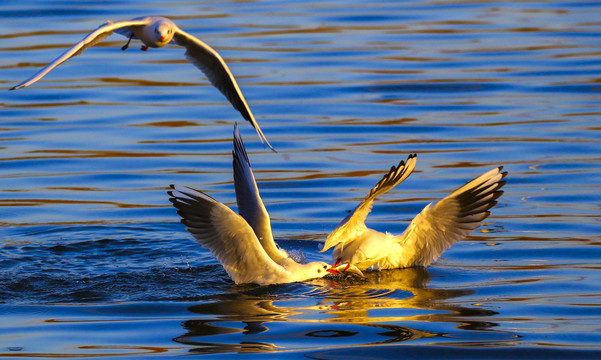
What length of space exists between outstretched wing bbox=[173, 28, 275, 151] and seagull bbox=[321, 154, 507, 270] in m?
1.19

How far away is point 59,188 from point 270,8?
11963 mm

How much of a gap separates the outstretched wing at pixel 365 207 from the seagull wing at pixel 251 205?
445mm

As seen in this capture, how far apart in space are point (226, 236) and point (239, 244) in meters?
0.11

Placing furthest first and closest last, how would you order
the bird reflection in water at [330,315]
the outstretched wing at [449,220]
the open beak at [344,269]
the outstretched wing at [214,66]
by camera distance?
1. the outstretched wing at [214,66]
2. the outstretched wing at [449,220]
3. the open beak at [344,269]
4. the bird reflection in water at [330,315]

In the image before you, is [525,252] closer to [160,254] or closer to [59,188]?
[160,254]

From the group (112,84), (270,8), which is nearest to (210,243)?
(112,84)

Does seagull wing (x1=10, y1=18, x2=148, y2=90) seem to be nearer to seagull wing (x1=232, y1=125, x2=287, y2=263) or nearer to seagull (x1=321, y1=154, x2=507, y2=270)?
seagull wing (x1=232, y1=125, x2=287, y2=263)

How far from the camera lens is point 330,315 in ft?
23.7

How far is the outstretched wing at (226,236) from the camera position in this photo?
7.71m

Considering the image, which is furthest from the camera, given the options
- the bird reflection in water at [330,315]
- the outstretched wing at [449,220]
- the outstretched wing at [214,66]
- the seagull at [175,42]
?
the outstretched wing at [214,66]

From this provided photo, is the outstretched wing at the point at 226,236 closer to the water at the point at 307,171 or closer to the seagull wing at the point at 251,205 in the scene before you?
the water at the point at 307,171

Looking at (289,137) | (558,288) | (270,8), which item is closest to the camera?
(558,288)

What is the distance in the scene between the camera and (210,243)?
7.98 m

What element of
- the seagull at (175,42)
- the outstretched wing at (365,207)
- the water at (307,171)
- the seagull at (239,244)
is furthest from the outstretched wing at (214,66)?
the water at (307,171)
